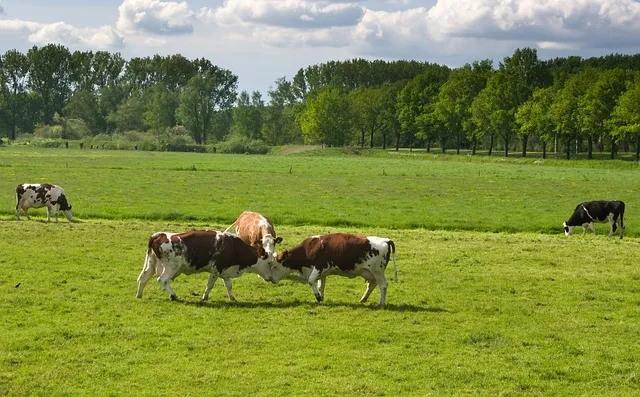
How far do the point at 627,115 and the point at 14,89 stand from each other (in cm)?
12035

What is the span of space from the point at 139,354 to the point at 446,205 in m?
29.0

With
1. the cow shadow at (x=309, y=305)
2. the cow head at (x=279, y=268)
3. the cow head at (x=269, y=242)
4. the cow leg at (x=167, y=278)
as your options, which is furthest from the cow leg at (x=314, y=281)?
the cow leg at (x=167, y=278)

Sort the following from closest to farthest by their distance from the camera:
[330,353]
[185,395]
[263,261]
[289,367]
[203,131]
→ [185,395]
[289,367]
[330,353]
[263,261]
[203,131]

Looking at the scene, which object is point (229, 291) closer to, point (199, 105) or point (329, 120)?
point (329, 120)

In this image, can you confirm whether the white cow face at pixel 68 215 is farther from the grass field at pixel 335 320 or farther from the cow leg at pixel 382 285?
the cow leg at pixel 382 285

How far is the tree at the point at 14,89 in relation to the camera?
511 ft

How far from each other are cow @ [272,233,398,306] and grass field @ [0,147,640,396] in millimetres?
540

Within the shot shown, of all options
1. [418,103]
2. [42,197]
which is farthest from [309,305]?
[418,103]

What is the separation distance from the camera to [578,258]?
2380 centimetres

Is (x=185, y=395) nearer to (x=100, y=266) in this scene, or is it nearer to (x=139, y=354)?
(x=139, y=354)

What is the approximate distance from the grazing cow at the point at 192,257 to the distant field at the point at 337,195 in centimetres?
1426

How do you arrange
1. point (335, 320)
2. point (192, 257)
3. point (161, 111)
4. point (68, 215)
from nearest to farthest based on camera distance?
1. point (335, 320)
2. point (192, 257)
3. point (68, 215)
4. point (161, 111)

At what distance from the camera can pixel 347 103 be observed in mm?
136375

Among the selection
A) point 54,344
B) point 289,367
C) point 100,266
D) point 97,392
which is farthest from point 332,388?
point 100,266
